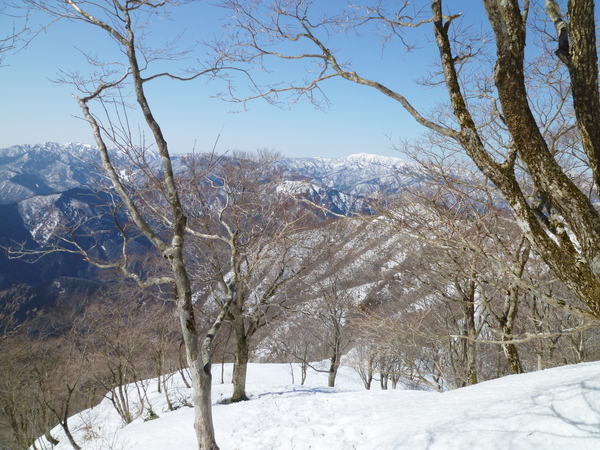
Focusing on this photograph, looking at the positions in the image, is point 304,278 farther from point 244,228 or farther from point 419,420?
point 419,420

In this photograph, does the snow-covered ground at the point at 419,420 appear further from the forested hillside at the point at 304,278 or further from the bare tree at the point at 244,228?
the bare tree at the point at 244,228

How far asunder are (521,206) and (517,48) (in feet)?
3.69

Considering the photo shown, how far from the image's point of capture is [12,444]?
52.2ft

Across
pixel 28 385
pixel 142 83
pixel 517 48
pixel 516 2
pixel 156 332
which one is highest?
pixel 142 83

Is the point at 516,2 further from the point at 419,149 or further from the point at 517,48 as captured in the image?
the point at 419,149

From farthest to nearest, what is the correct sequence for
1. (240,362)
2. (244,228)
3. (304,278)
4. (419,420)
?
1. (304,278)
2. (244,228)
3. (240,362)
4. (419,420)

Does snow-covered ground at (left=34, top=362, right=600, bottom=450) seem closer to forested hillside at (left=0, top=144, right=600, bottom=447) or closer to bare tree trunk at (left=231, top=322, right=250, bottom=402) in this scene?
Answer: forested hillside at (left=0, top=144, right=600, bottom=447)

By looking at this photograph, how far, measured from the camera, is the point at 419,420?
5.23 metres

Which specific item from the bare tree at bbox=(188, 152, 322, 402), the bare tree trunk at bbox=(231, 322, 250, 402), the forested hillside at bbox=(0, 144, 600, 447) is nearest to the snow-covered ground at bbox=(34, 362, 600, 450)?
the forested hillside at bbox=(0, 144, 600, 447)

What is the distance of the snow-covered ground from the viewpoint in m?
3.63

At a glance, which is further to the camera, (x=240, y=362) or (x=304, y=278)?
(x=304, y=278)

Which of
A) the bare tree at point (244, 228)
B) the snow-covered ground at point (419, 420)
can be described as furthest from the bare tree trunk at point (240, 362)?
the snow-covered ground at point (419, 420)

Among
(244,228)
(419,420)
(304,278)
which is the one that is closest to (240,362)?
(304,278)

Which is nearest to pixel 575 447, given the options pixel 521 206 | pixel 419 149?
pixel 521 206
